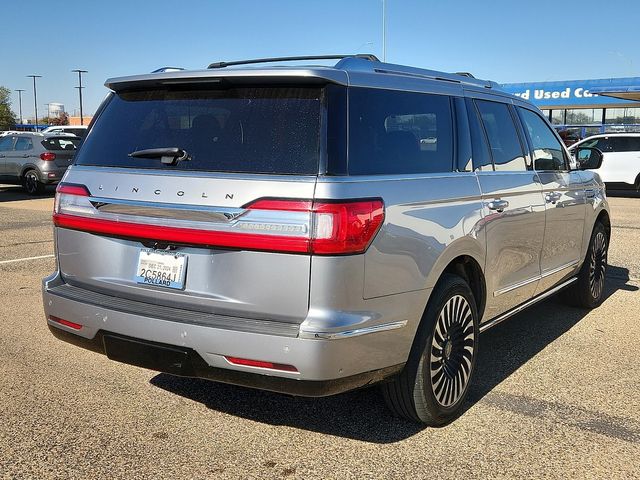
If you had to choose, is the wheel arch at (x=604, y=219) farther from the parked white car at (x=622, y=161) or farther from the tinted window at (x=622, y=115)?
the tinted window at (x=622, y=115)

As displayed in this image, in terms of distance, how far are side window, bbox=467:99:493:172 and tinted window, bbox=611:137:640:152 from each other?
16353 mm

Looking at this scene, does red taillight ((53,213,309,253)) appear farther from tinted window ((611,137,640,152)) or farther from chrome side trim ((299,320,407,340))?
tinted window ((611,137,640,152))

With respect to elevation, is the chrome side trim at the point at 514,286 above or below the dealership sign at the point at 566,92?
below

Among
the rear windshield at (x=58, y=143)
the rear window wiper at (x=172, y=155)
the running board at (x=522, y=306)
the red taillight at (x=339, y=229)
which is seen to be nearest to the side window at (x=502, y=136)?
the running board at (x=522, y=306)

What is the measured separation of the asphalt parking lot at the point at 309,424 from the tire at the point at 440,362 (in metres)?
0.14

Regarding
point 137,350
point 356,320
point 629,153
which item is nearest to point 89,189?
point 137,350

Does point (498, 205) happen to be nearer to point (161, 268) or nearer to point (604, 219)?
point (161, 268)

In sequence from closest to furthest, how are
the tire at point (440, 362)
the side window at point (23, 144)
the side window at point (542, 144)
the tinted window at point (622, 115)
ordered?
the tire at point (440, 362) → the side window at point (542, 144) → the side window at point (23, 144) → the tinted window at point (622, 115)

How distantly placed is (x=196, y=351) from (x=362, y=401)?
1.34 metres

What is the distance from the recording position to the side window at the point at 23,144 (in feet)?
59.5

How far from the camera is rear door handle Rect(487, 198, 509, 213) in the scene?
409 centimetres

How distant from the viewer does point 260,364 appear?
118 inches

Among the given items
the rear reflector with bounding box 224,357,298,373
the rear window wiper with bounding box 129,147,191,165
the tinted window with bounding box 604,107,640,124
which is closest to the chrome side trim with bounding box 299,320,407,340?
the rear reflector with bounding box 224,357,298,373

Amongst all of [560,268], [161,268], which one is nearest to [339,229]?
[161,268]
